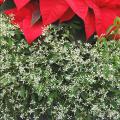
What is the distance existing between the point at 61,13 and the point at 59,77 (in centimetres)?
17

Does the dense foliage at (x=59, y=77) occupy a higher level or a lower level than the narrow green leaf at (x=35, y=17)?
lower

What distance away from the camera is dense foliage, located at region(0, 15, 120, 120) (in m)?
1.30

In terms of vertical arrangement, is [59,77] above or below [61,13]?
below

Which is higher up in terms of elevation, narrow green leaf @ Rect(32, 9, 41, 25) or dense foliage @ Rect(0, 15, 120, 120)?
narrow green leaf @ Rect(32, 9, 41, 25)

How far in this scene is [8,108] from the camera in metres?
1.34

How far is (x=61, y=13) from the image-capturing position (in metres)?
1.29

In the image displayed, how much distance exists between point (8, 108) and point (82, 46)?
26 centimetres

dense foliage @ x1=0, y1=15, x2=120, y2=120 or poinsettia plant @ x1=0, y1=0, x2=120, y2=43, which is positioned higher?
poinsettia plant @ x1=0, y1=0, x2=120, y2=43

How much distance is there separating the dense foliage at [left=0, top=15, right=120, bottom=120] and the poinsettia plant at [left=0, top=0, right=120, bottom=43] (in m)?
0.03

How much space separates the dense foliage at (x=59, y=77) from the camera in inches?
51.1

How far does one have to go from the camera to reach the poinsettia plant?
4.25 ft

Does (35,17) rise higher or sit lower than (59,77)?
higher

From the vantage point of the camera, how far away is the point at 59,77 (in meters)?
1.31

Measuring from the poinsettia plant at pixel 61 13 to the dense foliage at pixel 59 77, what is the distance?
3 centimetres
